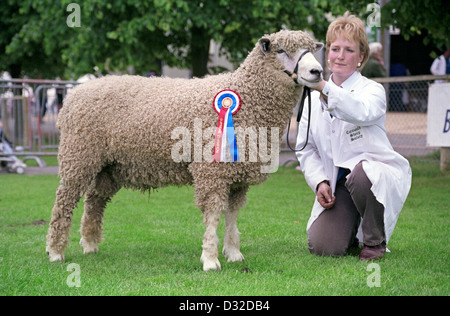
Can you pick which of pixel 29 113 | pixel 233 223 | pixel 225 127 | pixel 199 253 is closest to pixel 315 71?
pixel 225 127

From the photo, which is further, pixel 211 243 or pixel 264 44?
pixel 211 243

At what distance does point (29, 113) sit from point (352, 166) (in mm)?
8617

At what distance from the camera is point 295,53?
3.91 m

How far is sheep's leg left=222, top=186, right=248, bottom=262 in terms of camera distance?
14.6 ft

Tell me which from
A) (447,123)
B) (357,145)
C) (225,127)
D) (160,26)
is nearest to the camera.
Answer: (225,127)

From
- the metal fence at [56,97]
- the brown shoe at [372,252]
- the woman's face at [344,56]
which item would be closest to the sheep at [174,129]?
the woman's face at [344,56]

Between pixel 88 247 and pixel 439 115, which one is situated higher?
pixel 439 115

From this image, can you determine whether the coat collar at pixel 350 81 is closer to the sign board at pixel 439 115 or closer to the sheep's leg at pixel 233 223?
the sheep's leg at pixel 233 223

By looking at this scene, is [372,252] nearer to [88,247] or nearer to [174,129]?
[174,129]

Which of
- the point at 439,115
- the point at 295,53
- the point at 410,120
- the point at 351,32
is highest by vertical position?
the point at 351,32

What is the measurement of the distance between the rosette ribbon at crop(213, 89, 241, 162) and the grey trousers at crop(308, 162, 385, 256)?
1034 mm

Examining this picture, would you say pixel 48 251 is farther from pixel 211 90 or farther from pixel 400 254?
pixel 400 254

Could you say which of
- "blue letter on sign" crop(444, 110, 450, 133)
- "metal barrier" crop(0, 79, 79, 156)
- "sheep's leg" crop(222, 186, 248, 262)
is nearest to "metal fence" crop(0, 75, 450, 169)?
"metal barrier" crop(0, 79, 79, 156)
